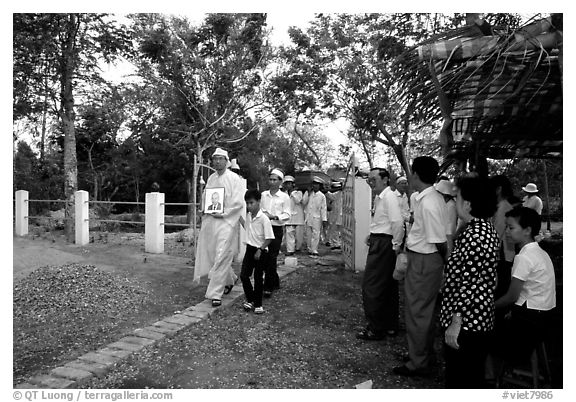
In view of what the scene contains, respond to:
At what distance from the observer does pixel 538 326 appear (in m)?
2.61

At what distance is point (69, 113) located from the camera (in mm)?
10031

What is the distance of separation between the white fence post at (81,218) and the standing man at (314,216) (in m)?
5.15

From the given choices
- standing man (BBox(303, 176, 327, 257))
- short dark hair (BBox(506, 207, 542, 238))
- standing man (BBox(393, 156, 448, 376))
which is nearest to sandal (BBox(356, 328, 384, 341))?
standing man (BBox(393, 156, 448, 376))

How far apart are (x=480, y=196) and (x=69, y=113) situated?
10079mm

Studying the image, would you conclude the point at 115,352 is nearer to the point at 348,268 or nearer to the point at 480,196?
the point at 480,196

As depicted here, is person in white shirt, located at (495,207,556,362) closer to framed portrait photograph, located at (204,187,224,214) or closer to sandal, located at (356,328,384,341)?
sandal, located at (356,328,384,341)

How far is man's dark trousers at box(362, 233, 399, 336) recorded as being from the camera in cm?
383

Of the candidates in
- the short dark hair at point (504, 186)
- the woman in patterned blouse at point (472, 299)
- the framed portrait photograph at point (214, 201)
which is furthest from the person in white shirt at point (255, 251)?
the woman in patterned blouse at point (472, 299)

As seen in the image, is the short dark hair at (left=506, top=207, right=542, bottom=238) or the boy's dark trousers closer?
the short dark hair at (left=506, top=207, right=542, bottom=238)

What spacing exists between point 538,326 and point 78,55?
10.4m

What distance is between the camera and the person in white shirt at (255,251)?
15.0 feet

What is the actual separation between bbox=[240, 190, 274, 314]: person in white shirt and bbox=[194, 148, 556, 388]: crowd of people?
0.04 ft

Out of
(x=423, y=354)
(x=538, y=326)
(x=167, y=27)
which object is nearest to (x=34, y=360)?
(x=423, y=354)

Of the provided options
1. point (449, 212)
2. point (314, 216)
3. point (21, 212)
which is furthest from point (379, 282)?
point (21, 212)
